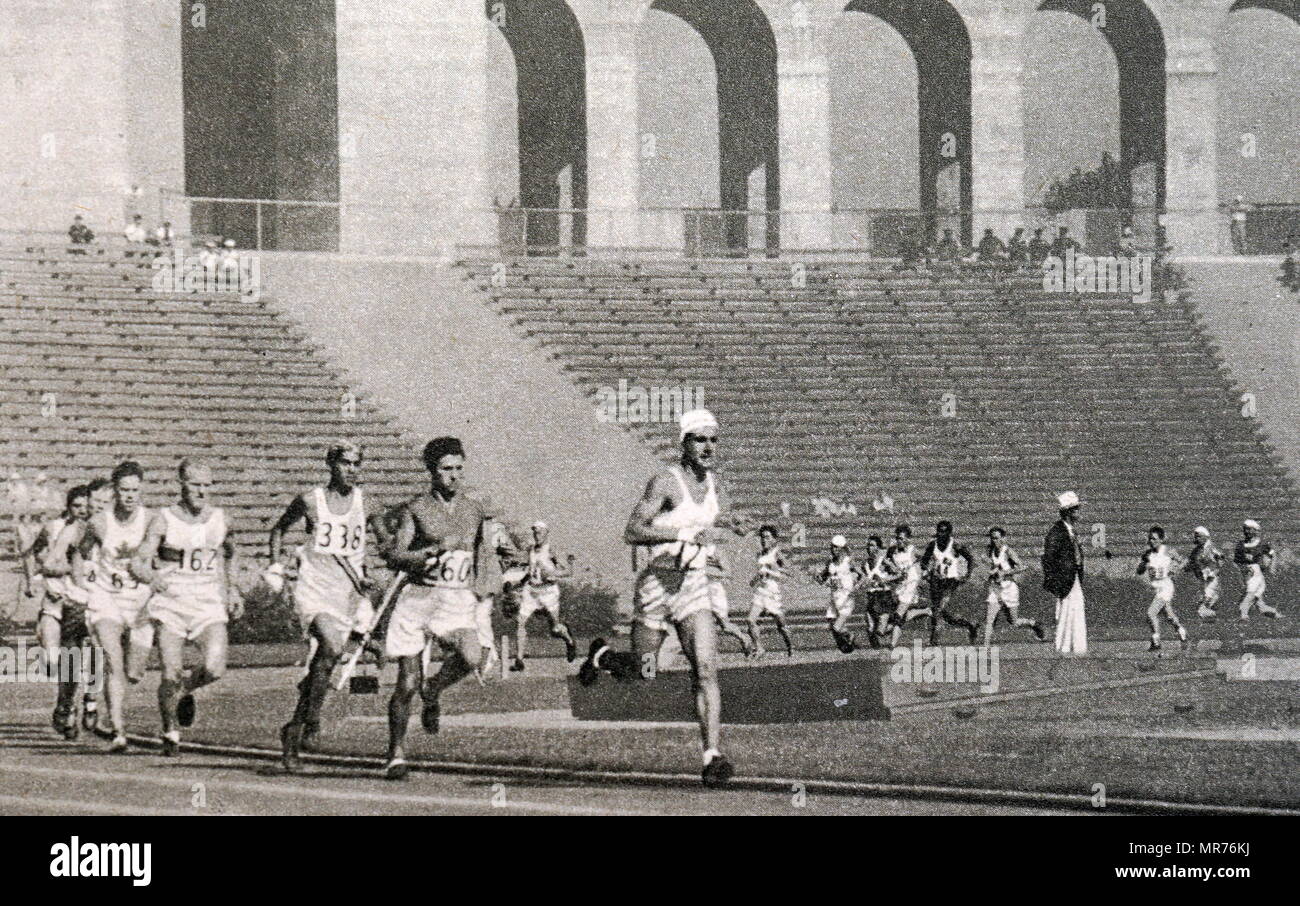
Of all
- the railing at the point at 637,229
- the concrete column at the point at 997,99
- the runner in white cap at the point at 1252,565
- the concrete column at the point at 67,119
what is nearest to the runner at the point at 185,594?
the runner in white cap at the point at 1252,565

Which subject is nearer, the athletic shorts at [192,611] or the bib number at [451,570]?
the bib number at [451,570]

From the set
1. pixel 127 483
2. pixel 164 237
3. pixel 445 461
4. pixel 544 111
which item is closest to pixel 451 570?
pixel 445 461

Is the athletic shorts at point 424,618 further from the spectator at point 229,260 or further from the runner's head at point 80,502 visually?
the spectator at point 229,260

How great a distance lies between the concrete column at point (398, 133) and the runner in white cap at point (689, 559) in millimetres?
25721

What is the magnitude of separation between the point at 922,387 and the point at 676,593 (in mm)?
20567

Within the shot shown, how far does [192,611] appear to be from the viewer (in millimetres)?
12805

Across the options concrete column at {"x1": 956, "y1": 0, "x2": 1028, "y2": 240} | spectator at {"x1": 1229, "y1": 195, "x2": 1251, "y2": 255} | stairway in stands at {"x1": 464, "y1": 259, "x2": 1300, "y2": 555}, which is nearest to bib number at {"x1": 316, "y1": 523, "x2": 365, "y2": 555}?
stairway in stands at {"x1": 464, "y1": 259, "x2": 1300, "y2": 555}

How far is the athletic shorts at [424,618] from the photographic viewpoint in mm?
11508

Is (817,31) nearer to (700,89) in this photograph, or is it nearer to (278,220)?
(700,89)

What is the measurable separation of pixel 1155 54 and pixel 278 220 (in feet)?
60.1

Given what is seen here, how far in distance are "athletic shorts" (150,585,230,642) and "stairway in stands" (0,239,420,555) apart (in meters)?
12.6

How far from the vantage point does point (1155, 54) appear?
40.7 m

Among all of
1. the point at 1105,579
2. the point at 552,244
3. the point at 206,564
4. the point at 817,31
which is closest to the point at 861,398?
the point at 1105,579

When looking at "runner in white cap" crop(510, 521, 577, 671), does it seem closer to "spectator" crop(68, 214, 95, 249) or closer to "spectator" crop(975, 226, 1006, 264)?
"spectator" crop(68, 214, 95, 249)
